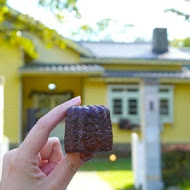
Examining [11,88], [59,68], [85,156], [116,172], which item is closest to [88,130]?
[85,156]

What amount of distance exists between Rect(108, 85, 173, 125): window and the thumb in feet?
60.3

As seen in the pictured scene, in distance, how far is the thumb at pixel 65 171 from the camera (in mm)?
1244

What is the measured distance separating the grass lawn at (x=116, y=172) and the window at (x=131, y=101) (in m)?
2.37

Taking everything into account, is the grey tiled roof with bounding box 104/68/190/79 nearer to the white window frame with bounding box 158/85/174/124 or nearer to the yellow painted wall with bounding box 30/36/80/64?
the white window frame with bounding box 158/85/174/124

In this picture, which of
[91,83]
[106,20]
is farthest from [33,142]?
[91,83]

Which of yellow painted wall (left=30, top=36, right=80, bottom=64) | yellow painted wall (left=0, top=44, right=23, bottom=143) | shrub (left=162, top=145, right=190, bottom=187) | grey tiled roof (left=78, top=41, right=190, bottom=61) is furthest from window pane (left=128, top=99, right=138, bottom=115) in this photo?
shrub (left=162, top=145, right=190, bottom=187)

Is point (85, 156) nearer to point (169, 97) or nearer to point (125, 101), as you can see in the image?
point (125, 101)

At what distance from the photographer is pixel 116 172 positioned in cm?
1377

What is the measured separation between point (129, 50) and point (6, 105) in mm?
5553

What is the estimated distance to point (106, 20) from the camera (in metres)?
8.80

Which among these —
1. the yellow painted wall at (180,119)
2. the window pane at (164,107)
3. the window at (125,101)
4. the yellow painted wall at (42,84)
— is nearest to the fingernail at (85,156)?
the yellow painted wall at (42,84)

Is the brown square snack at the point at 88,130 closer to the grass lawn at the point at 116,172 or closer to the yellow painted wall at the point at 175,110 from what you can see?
the grass lawn at the point at 116,172

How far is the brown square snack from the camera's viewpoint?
3.92 feet

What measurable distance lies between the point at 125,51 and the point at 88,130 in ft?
65.9
